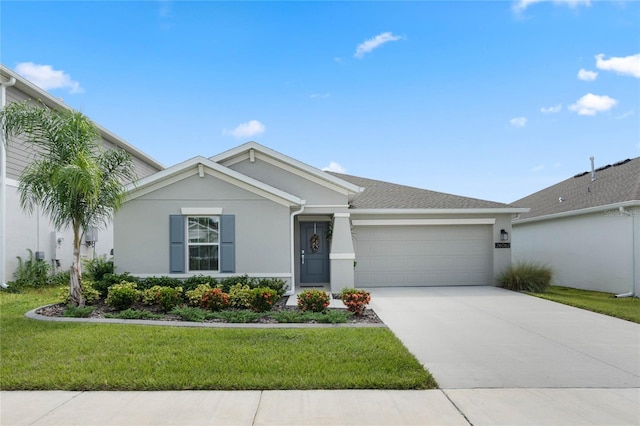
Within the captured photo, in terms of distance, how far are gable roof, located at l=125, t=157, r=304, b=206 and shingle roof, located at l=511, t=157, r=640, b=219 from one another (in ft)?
35.1

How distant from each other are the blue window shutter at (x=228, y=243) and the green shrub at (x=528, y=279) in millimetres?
9173

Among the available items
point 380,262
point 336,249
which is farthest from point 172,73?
point 380,262

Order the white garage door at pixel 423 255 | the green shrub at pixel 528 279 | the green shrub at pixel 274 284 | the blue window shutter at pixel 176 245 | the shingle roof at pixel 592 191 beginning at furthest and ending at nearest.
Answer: the white garage door at pixel 423 255
the shingle roof at pixel 592 191
the green shrub at pixel 528 279
the blue window shutter at pixel 176 245
the green shrub at pixel 274 284

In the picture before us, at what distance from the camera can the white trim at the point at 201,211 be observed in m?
11.2

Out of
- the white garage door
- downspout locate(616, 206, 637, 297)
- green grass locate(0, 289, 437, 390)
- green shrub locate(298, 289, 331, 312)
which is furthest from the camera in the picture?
the white garage door

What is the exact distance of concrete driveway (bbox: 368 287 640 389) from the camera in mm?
5168

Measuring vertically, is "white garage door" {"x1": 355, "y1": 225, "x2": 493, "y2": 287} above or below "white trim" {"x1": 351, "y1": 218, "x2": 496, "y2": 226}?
below

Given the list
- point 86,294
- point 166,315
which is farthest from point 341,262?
point 86,294

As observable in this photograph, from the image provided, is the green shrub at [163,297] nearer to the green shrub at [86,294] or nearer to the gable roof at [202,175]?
the green shrub at [86,294]

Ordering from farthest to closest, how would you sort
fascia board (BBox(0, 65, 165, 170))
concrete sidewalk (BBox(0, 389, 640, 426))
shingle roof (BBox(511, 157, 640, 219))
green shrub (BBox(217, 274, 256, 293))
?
shingle roof (BBox(511, 157, 640, 219)) → fascia board (BBox(0, 65, 165, 170)) → green shrub (BBox(217, 274, 256, 293)) → concrete sidewalk (BBox(0, 389, 640, 426))

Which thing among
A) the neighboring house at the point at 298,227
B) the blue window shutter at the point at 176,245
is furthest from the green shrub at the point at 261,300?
the blue window shutter at the point at 176,245

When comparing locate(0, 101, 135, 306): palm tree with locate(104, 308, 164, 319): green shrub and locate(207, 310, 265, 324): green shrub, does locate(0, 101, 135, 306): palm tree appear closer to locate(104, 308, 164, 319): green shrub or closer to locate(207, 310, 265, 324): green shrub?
locate(104, 308, 164, 319): green shrub

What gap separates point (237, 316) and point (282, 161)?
6.12 meters

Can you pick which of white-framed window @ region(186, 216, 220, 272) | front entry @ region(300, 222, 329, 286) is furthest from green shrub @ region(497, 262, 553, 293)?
white-framed window @ region(186, 216, 220, 272)
